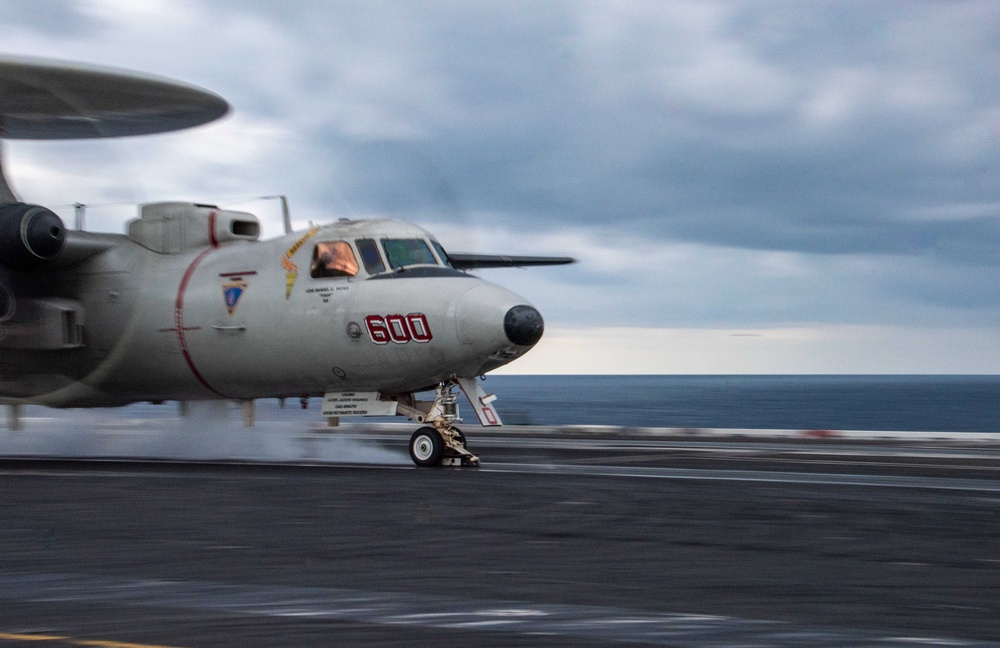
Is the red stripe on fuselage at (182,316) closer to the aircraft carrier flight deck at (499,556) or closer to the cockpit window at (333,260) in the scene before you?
the aircraft carrier flight deck at (499,556)

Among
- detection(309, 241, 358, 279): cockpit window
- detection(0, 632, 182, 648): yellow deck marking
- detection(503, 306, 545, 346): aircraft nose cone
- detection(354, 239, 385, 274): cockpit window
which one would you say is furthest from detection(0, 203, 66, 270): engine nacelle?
detection(0, 632, 182, 648): yellow deck marking

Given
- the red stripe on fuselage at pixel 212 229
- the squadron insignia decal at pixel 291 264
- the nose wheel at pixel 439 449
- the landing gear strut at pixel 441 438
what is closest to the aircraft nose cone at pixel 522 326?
the landing gear strut at pixel 441 438

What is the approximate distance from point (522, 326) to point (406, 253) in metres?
2.52

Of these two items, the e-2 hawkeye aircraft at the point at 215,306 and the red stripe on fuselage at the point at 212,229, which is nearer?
the e-2 hawkeye aircraft at the point at 215,306

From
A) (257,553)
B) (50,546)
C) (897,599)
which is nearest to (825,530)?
(897,599)

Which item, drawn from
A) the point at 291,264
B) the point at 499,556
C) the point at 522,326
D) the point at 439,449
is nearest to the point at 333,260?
the point at 291,264

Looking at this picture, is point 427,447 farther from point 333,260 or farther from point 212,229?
point 212,229

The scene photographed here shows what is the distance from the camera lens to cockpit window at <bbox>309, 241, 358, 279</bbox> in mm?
16922

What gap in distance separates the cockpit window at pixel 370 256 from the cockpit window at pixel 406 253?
14cm

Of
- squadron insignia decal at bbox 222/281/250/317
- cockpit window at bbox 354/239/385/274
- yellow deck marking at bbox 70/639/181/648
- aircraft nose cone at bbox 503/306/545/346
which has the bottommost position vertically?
yellow deck marking at bbox 70/639/181/648

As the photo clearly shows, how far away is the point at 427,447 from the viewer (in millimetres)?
16438

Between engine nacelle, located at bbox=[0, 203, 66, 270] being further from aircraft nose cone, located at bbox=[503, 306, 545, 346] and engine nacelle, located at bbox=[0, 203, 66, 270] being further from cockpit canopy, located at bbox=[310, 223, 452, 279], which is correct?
aircraft nose cone, located at bbox=[503, 306, 545, 346]

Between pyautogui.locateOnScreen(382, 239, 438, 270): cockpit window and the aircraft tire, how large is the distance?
255cm

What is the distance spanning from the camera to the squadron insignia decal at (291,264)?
1738 cm
